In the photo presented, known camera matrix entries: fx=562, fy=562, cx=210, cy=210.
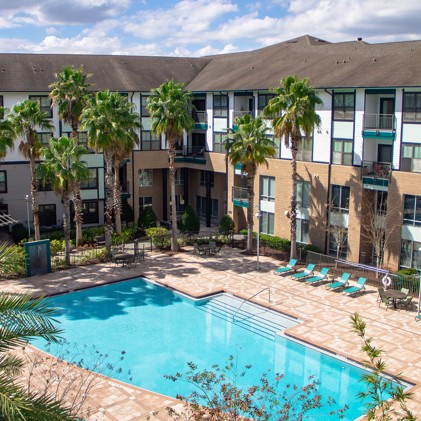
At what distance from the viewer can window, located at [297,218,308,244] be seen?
39.7 meters

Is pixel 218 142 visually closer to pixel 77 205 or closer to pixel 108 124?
pixel 77 205

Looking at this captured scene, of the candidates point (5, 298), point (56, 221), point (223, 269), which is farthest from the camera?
point (56, 221)

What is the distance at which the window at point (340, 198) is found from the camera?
3659 cm

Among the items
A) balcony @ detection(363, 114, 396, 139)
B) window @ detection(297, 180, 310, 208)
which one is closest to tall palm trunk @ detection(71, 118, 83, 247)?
window @ detection(297, 180, 310, 208)

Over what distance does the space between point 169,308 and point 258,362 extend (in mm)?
7771

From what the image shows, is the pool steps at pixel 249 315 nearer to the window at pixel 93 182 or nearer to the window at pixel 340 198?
the window at pixel 340 198

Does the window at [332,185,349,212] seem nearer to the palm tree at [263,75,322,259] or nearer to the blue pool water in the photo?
the palm tree at [263,75,322,259]

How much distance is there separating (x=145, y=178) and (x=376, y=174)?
22.5 meters

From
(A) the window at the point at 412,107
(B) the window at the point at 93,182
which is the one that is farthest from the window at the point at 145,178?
(A) the window at the point at 412,107

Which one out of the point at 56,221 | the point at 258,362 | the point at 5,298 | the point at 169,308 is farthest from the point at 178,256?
the point at 5,298

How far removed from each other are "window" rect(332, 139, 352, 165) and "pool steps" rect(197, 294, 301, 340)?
12240 millimetres

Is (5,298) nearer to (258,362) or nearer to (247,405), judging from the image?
(247,405)

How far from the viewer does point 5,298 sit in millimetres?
9828

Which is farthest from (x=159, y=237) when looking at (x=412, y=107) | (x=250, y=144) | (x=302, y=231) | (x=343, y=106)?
(x=412, y=107)
